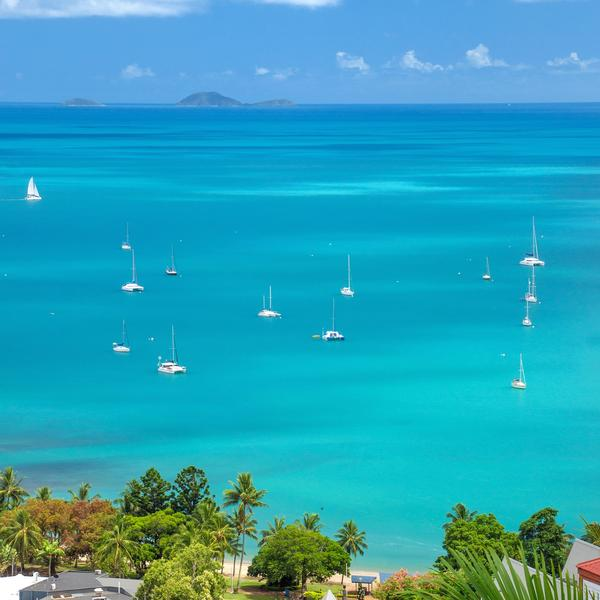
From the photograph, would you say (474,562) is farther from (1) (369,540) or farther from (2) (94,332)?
(2) (94,332)

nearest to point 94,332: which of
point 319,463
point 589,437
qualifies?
point 319,463

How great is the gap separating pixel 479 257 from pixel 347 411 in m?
51.2

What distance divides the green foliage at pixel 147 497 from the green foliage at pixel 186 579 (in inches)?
365

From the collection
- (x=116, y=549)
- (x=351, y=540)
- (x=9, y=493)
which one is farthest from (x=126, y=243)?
(x=116, y=549)

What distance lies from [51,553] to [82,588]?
10.1 feet

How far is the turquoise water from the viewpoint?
54906 mm

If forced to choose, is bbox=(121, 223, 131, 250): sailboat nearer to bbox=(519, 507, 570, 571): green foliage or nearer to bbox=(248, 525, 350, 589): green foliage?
bbox=(248, 525, 350, 589): green foliage

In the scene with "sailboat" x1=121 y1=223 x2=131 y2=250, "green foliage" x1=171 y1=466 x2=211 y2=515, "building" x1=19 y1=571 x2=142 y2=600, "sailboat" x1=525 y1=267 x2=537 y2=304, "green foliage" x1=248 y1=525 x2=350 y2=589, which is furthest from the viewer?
"sailboat" x1=121 y1=223 x2=131 y2=250

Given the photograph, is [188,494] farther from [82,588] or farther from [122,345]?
[122,345]

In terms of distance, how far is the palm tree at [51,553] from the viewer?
39312mm

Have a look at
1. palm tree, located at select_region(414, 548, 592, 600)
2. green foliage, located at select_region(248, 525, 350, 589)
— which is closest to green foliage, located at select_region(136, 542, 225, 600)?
green foliage, located at select_region(248, 525, 350, 589)

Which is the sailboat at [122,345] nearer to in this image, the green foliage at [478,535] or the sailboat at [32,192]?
the green foliage at [478,535]

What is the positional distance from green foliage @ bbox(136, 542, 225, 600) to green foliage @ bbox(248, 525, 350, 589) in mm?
6598

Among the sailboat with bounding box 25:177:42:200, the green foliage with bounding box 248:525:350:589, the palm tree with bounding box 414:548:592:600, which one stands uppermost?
the sailboat with bounding box 25:177:42:200
